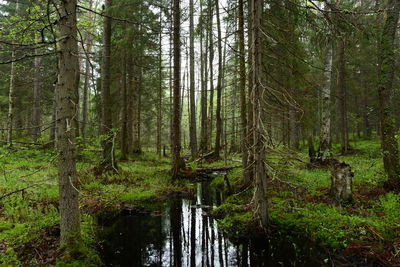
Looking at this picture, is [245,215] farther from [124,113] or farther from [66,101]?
[124,113]

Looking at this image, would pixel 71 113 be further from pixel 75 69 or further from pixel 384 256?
pixel 384 256

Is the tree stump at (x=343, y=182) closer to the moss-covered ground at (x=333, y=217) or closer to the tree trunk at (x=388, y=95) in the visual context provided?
the moss-covered ground at (x=333, y=217)

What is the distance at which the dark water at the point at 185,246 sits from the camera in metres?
5.10

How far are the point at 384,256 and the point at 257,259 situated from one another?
7.54 ft

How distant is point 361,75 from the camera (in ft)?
90.5

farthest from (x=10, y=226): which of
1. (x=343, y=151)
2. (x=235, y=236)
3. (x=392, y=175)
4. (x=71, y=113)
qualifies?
(x=343, y=151)

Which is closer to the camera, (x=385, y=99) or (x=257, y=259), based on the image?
(x=257, y=259)

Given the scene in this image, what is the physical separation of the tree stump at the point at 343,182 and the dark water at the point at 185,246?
2272 millimetres

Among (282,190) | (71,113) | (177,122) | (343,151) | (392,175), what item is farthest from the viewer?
(343,151)

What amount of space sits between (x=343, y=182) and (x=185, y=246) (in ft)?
15.7

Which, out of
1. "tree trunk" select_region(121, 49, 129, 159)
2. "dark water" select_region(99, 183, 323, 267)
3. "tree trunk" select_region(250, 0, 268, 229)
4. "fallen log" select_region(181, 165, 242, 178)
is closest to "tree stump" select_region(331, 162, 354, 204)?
"dark water" select_region(99, 183, 323, 267)

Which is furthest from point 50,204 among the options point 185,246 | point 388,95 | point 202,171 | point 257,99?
point 388,95

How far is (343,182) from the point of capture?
267 inches

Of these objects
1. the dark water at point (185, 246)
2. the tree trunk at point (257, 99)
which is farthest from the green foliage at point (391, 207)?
the tree trunk at point (257, 99)
